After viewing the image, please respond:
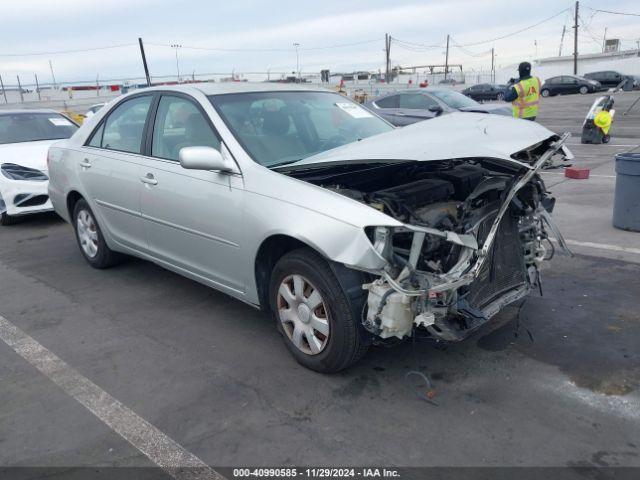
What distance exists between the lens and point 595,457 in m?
2.61

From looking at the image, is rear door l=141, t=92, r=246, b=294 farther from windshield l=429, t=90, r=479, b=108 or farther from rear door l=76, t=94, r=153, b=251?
windshield l=429, t=90, r=479, b=108

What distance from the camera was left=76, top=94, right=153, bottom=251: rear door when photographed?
461 cm

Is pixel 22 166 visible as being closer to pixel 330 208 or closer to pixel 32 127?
pixel 32 127

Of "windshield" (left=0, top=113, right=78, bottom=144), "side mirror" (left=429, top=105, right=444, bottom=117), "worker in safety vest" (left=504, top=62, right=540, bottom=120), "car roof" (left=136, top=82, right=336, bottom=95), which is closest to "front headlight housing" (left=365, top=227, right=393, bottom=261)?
"car roof" (left=136, top=82, right=336, bottom=95)

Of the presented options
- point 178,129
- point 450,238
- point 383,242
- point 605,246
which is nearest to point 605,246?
point 605,246

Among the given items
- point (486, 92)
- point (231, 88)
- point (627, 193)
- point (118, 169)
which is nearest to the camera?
point (231, 88)

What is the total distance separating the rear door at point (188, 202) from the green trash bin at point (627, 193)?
4.33m

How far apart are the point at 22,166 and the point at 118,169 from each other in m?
3.64

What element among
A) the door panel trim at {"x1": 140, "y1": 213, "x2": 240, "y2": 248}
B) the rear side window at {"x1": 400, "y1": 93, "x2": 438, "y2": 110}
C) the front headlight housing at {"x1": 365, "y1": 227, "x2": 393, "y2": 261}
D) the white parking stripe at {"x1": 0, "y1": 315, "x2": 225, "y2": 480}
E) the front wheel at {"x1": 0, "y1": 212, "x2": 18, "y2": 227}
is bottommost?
the white parking stripe at {"x1": 0, "y1": 315, "x2": 225, "y2": 480}

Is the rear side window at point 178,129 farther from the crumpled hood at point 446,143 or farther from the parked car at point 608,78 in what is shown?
the parked car at point 608,78

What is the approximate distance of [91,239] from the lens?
5543mm

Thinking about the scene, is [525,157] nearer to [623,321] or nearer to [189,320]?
[623,321]

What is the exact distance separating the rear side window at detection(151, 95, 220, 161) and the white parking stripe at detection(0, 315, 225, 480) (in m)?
1.70

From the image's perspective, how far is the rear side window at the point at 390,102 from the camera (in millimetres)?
13633
